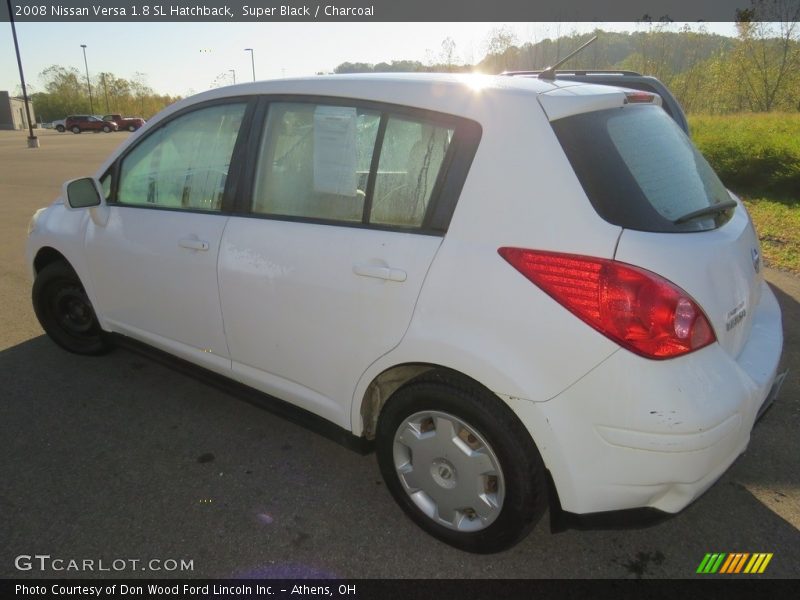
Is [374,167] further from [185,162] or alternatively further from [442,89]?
[185,162]

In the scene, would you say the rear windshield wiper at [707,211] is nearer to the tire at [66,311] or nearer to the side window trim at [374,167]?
the side window trim at [374,167]

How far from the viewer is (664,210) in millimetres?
1881

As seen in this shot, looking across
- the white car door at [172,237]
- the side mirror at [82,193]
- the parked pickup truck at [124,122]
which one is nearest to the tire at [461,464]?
the white car door at [172,237]

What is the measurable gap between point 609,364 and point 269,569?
148 centimetres

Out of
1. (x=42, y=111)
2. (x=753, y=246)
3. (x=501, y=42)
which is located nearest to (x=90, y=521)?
(x=753, y=246)

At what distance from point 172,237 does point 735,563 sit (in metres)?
2.86

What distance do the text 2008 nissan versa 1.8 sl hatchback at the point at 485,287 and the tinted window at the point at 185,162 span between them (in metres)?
0.02

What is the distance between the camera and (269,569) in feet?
7.13

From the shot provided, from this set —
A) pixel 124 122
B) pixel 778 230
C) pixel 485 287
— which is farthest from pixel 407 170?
pixel 124 122

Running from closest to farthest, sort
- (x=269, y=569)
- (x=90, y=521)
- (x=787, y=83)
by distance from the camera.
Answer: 1. (x=269, y=569)
2. (x=90, y=521)
3. (x=787, y=83)

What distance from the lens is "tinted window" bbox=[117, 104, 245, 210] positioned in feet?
9.16

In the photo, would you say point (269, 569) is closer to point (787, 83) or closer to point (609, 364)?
point (609, 364)

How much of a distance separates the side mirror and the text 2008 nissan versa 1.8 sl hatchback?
0.77 meters
